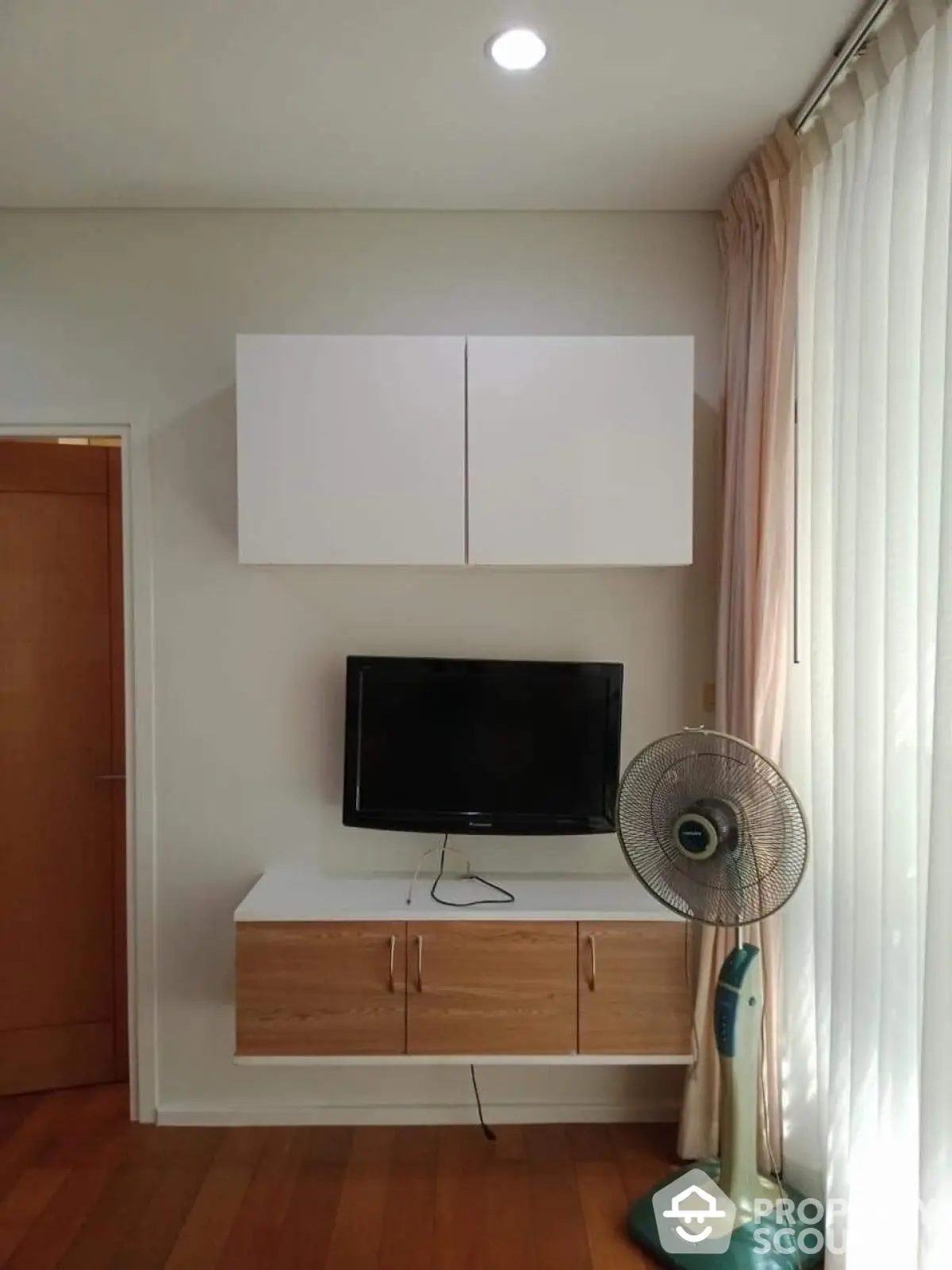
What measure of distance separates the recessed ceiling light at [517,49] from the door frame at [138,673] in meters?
1.49

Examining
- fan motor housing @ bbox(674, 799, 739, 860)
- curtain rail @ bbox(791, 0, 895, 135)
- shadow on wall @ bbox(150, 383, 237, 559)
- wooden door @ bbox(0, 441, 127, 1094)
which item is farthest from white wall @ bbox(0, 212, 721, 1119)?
fan motor housing @ bbox(674, 799, 739, 860)

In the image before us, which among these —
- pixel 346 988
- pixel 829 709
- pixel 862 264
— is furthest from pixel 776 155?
pixel 346 988

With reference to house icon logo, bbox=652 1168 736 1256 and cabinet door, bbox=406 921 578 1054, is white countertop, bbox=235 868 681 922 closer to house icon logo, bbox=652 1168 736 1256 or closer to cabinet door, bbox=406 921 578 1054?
cabinet door, bbox=406 921 578 1054

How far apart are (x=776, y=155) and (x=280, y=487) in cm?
159

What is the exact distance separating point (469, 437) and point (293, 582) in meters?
0.75

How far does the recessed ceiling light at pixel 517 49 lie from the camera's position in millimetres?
1992

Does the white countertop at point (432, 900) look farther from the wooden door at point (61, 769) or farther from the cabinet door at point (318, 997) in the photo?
the wooden door at point (61, 769)

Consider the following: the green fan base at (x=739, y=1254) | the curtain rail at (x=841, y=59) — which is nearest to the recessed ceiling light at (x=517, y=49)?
the curtain rail at (x=841, y=59)

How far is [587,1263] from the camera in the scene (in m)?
2.27

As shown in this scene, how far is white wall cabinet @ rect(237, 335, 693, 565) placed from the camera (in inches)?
102

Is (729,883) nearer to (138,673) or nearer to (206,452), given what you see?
(138,673)

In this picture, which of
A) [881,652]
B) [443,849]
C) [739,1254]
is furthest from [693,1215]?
[881,652]

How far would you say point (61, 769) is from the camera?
315 centimetres

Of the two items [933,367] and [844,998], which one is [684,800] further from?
[933,367]
